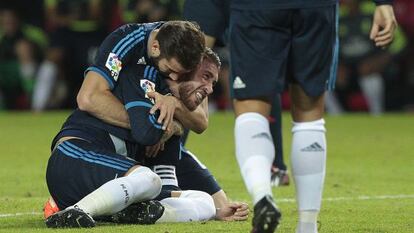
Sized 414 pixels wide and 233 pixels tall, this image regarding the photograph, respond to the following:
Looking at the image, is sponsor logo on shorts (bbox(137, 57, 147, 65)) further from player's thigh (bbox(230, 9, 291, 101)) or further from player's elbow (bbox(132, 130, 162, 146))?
player's thigh (bbox(230, 9, 291, 101))

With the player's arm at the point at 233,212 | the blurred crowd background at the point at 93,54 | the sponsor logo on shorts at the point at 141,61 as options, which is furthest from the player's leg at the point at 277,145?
the blurred crowd background at the point at 93,54

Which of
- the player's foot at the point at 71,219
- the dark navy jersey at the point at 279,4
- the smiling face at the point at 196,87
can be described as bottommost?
the player's foot at the point at 71,219

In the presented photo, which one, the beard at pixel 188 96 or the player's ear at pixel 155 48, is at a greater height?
the player's ear at pixel 155 48

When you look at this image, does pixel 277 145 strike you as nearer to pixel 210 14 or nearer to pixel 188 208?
pixel 210 14

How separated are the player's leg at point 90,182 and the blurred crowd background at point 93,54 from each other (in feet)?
39.6

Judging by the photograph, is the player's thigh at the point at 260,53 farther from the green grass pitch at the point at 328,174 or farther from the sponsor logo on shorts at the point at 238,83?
the green grass pitch at the point at 328,174

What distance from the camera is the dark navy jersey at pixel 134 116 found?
619 cm

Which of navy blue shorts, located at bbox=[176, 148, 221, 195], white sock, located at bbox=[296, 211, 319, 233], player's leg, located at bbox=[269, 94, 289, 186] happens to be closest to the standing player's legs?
white sock, located at bbox=[296, 211, 319, 233]

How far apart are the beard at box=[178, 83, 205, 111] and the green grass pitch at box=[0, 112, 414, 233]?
2.01ft

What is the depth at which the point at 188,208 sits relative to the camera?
645 centimetres

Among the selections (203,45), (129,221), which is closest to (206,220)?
(129,221)

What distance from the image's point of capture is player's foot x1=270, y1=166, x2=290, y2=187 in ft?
28.7

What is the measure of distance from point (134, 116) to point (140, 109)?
0.05 meters

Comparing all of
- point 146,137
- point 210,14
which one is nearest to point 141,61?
point 146,137
